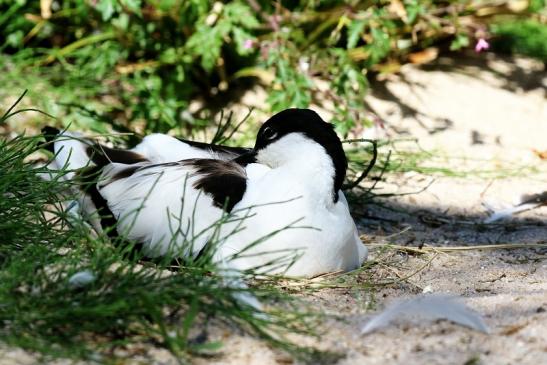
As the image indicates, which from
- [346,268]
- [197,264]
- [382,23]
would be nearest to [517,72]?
[382,23]

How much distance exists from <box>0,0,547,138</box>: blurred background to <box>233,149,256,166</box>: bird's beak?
1356mm

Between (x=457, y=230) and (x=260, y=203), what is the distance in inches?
51.9

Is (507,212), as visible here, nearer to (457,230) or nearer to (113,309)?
(457,230)

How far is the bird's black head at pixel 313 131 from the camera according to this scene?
2.93 m

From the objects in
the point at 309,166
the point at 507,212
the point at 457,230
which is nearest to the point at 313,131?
the point at 309,166

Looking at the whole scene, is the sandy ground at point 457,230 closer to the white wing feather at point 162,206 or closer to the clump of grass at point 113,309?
the clump of grass at point 113,309

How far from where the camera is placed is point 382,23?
192 inches

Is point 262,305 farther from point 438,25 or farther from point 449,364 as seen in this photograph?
point 438,25

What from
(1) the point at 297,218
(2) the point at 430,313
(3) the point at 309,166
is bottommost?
(2) the point at 430,313

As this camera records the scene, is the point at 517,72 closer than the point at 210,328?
No

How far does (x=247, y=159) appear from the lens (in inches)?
123

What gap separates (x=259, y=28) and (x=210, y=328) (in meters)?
3.06

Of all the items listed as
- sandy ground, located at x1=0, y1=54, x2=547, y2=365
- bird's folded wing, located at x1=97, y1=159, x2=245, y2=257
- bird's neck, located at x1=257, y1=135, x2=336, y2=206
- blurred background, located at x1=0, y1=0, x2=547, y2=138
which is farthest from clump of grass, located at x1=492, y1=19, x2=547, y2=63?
bird's folded wing, located at x1=97, y1=159, x2=245, y2=257

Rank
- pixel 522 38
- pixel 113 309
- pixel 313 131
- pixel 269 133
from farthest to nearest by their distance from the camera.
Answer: pixel 522 38 → pixel 269 133 → pixel 313 131 → pixel 113 309
